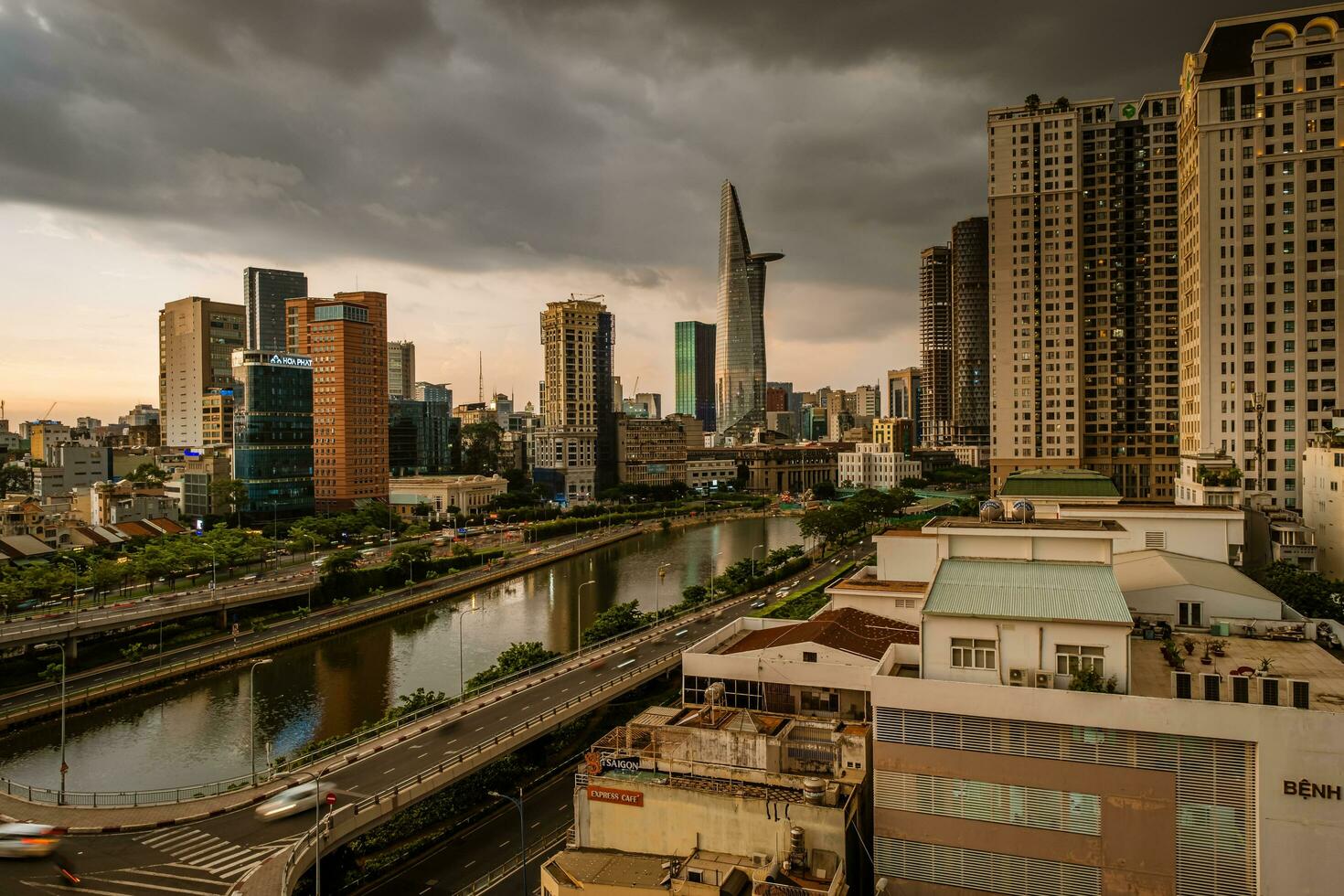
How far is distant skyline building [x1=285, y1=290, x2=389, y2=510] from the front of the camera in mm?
95375

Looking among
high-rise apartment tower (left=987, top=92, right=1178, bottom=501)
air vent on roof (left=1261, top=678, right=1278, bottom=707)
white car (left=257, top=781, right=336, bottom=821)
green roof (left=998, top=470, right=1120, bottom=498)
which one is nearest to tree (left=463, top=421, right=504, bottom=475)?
high-rise apartment tower (left=987, top=92, right=1178, bottom=501)

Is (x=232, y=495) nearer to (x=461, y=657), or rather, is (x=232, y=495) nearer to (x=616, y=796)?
(x=461, y=657)

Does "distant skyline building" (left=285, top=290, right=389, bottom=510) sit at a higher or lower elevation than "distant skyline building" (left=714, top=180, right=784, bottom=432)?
lower

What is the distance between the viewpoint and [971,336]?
607 feet

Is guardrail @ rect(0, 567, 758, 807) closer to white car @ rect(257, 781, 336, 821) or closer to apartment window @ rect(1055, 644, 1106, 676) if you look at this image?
white car @ rect(257, 781, 336, 821)

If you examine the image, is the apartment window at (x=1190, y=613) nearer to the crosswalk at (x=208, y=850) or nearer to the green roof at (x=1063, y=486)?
the green roof at (x=1063, y=486)

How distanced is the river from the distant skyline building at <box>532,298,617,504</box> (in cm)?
6061

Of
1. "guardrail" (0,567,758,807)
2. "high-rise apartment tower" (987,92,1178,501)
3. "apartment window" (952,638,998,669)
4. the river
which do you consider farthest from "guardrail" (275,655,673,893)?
"high-rise apartment tower" (987,92,1178,501)

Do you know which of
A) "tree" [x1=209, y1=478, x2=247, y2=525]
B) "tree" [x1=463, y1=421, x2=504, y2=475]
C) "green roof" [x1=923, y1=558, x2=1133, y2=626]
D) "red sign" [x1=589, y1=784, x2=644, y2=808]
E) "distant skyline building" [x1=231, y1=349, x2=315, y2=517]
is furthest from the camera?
"tree" [x1=463, y1=421, x2=504, y2=475]

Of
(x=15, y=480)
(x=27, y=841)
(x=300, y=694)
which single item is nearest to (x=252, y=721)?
(x=27, y=841)

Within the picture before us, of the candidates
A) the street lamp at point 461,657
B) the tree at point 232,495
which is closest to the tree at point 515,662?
the street lamp at point 461,657

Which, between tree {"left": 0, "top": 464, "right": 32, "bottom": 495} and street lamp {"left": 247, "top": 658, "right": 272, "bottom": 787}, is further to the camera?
tree {"left": 0, "top": 464, "right": 32, "bottom": 495}

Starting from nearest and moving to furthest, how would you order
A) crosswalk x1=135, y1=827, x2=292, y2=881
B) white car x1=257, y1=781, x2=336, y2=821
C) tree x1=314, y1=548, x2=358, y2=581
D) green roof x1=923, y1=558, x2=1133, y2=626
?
green roof x1=923, y1=558, x2=1133, y2=626
crosswalk x1=135, y1=827, x2=292, y2=881
white car x1=257, y1=781, x2=336, y2=821
tree x1=314, y1=548, x2=358, y2=581

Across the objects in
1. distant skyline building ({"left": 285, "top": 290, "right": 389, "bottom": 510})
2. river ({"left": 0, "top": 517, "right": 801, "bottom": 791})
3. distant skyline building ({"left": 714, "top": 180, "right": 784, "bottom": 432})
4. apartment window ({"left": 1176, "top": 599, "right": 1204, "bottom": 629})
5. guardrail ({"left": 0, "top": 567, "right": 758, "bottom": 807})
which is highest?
distant skyline building ({"left": 714, "top": 180, "right": 784, "bottom": 432})
